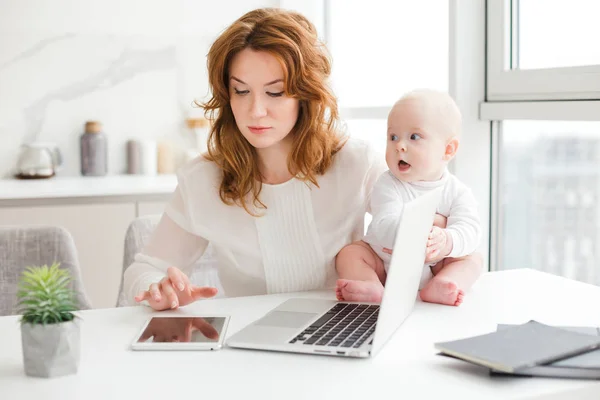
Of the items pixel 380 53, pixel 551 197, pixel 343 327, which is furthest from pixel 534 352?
pixel 380 53

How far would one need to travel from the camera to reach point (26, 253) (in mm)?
2035

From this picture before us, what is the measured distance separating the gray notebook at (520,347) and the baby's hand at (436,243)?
274mm

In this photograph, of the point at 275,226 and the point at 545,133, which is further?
the point at 545,133

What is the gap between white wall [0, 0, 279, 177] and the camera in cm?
348

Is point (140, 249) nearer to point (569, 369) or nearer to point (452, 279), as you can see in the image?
point (452, 279)

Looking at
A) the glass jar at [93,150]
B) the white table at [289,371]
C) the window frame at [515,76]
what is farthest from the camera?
the glass jar at [93,150]

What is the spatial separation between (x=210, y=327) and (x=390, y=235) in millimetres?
421

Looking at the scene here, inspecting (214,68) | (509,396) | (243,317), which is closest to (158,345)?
(243,317)

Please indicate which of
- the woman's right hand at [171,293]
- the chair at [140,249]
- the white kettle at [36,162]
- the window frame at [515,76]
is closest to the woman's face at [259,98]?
the woman's right hand at [171,293]

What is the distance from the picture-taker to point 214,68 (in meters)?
1.74

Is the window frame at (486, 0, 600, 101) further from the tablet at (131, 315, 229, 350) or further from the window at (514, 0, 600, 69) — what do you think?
the tablet at (131, 315, 229, 350)

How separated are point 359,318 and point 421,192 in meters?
0.35

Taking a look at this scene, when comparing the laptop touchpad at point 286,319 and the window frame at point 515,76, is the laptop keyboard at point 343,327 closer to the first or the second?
the laptop touchpad at point 286,319

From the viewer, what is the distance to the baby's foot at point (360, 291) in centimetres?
148
